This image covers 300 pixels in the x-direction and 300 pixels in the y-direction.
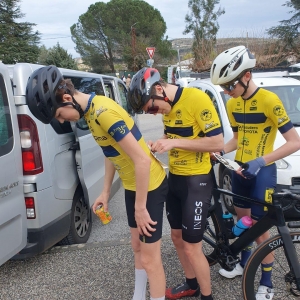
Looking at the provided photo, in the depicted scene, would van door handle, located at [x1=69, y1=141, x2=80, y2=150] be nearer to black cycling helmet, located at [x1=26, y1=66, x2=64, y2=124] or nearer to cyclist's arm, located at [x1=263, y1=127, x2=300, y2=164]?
black cycling helmet, located at [x1=26, y1=66, x2=64, y2=124]

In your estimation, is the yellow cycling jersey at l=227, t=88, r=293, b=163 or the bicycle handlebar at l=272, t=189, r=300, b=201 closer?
the bicycle handlebar at l=272, t=189, r=300, b=201

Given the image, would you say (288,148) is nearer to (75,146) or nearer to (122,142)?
(122,142)

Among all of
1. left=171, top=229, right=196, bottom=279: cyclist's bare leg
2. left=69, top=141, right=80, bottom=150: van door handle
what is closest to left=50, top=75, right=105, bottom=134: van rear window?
left=69, top=141, right=80, bottom=150: van door handle

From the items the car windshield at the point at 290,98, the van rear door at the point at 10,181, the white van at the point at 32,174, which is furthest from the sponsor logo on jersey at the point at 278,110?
the car windshield at the point at 290,98

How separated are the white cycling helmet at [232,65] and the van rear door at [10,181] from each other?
5.68 feet

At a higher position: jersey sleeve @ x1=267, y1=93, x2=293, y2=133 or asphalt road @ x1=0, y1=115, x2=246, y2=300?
jersey sleeve @ x1=267, y1=93, x2=293, y2=133

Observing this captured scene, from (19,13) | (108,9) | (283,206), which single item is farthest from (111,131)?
(108,9)

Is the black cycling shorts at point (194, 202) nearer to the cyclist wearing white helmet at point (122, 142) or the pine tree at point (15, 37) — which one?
the cyclist wearing white helmet at point (122, 142)

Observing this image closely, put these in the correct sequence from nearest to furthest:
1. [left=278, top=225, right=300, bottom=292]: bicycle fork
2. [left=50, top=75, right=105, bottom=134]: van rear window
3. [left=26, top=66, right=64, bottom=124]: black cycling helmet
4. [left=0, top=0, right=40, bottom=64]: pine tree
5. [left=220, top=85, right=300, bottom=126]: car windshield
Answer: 1. [left=26, top=66, right=64, bottom=124]: black cycling helmet
2. [left=278, top=225, right=300, bottom=292]: bicycle fork
3. [left=50, top=75, right=105, bottom=134]: van rear window
4. [left=220, top=85, right=300, bottom=126]: car windshield
5. [left=0, top=0, right=40, bottom=64]: pine tree

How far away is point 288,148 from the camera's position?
242 cm

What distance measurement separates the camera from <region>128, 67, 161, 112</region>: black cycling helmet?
6.86ft

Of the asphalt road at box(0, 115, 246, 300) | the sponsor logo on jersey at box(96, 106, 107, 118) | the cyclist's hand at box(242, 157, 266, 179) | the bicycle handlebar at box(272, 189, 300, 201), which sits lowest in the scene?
the asphalt road at box(0, 115, 246, 300)

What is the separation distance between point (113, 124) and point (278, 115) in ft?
4.31

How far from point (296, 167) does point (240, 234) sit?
1591 mm
